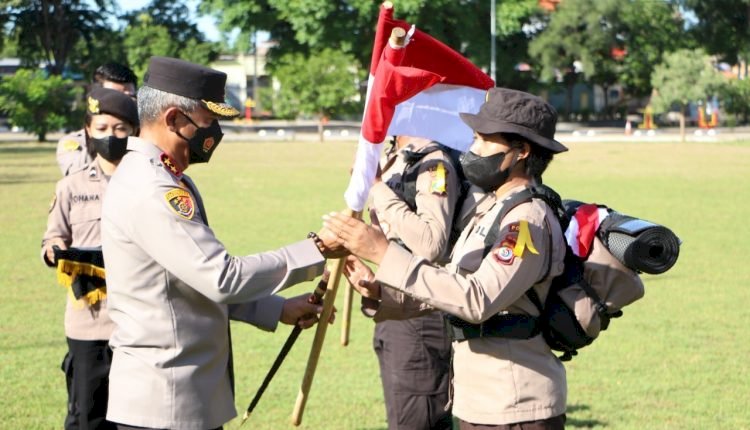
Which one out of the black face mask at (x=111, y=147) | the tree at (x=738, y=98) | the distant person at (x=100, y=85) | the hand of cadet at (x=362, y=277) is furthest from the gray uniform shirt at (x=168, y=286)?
the tree at (x=738, y=98)

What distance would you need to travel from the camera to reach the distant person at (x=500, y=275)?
3.94 meters

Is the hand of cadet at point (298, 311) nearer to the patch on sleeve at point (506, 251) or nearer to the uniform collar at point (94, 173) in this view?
the patch on sleeve at point (506, 251)

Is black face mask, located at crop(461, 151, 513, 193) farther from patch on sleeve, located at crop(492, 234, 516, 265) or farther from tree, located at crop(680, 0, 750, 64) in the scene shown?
tree, located at crop(680, 0, 750, 64)

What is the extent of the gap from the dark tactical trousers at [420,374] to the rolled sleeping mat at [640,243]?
1.87 meters

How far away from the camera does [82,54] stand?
7744 centimetres

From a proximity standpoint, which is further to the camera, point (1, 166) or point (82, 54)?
point (82, 54)

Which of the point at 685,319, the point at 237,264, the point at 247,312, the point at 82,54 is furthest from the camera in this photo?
the point at 82,54

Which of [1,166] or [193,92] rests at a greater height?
[193,92]

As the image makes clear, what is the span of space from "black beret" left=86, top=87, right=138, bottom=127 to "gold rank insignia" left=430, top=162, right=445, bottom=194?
5.23ft

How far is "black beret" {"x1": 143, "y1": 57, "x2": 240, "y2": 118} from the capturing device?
4.05 metres

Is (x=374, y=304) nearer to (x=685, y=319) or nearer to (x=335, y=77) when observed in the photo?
(x=685, y=319)

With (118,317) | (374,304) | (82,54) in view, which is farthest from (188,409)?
(82,54)

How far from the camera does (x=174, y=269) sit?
379 cm

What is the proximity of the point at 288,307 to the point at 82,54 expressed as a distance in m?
76.3
